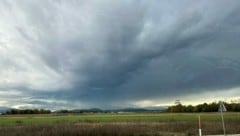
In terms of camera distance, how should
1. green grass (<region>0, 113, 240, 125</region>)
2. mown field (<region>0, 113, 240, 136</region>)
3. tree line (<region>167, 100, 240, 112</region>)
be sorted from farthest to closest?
1. tree line (<region>167, 100, 240, 112</region>)
2. green grass (<region>0, 113, 240, 125</region>)
3. mown field (<region>0, 113, 240, 136</region>)

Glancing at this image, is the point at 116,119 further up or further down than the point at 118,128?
further up

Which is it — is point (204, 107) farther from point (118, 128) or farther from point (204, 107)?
point (118, 128)

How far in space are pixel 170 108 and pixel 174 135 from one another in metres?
146

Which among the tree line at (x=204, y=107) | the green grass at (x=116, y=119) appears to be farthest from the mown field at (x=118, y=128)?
the tree line at (x=204, y=107)

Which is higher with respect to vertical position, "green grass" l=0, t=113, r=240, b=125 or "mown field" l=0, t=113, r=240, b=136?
"green grass" l=0, t=113, r=240, b=125

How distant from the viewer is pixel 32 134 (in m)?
26.8

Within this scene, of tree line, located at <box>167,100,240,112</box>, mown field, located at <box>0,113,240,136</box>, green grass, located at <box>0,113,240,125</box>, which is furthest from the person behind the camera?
tree line, located at <box>167,100,240,112</box>

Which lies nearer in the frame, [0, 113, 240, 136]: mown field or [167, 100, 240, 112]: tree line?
[0, 113, 240, 136]: mown field

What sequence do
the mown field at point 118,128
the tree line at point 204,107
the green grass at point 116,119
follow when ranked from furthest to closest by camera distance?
the tree line at point 204,107 < the green grass at point 116,119 < the mown field at point 118,128

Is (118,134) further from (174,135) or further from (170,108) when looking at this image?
(170,108)

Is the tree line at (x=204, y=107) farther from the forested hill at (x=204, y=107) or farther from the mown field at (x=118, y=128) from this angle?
the mown field at (x=118, y=128)

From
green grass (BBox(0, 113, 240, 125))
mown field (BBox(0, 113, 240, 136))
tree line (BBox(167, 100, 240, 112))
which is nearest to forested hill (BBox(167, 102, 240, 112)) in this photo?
tree line (BBox(167, 100, 240, 112))

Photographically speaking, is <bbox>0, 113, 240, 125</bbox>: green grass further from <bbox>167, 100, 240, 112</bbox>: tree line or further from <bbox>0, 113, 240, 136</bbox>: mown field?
<bbox>167, 100, 240, 112</bbox>: tree line

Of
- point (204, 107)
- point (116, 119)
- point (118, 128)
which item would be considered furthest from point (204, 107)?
point (118, 128)
